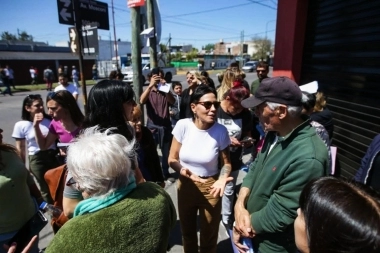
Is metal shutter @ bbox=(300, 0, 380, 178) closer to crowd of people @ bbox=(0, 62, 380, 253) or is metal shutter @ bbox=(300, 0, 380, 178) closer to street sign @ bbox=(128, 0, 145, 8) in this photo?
crowd of people @ bbox=(0, 62, 380, 253)

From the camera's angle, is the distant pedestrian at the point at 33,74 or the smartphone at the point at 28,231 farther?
the distant pedestrian at the point at 33,74

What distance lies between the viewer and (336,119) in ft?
13.4

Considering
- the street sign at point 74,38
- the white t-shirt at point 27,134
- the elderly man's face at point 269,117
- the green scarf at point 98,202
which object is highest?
the street sign at point 74,38

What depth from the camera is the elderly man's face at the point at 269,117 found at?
1575 mm

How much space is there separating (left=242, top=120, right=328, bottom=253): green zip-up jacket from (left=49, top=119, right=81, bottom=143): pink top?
177 cm

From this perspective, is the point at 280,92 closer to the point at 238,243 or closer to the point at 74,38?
the point at 238,243

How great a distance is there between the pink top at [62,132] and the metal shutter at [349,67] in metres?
3.55

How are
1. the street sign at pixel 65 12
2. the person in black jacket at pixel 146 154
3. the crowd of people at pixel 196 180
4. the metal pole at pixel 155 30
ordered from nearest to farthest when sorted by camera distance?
the crowd of people at pixel 196 180
the person in black jacket at pixel 146 154
the street sign at pixel 65 12
the metal pole at pixel 155 30

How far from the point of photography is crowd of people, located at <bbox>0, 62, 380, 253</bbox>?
900 mm

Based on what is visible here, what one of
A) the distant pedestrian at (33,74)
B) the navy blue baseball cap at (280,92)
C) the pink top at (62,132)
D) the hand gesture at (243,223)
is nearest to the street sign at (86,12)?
the pink top at (62,132)

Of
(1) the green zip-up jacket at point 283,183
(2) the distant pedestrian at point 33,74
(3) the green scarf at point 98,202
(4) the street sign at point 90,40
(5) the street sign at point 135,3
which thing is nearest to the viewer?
(3) the green scarf at point 98,202

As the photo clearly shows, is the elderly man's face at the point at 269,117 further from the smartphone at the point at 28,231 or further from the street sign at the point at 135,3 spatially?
the street sign at the point at 135,3

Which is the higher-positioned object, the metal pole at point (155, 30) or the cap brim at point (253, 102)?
the metal pole at point (155, 30)

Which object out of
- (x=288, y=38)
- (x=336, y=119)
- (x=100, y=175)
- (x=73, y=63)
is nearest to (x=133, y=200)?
(x=100, y=175)
